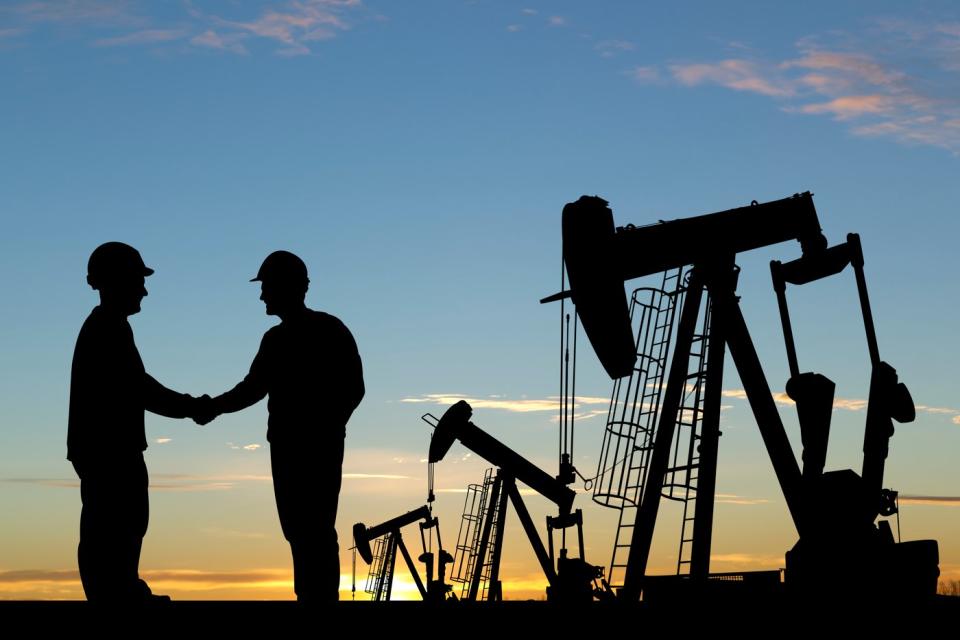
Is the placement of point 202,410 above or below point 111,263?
below

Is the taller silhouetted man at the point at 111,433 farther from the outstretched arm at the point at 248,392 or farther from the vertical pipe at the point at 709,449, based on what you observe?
the vertical pipe at the point at 709,449

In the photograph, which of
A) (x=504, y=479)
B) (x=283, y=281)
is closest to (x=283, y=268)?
(x=283, y=281)

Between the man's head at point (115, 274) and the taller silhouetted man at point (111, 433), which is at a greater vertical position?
the man's head at point (115, 274)

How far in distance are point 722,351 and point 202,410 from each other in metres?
5.34

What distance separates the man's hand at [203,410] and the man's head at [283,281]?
1.41 metres

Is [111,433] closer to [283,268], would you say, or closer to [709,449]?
[283,268]

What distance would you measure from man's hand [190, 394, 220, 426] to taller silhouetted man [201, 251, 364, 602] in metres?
1.11

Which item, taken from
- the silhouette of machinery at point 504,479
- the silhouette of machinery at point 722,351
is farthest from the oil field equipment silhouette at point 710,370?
the silhouette of machinery at point 504,479

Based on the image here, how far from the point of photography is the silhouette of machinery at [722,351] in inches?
391

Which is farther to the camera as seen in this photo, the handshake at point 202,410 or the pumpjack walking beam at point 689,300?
the pumpjack walking beam at point 689,300

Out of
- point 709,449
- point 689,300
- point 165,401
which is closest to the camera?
point 165,401

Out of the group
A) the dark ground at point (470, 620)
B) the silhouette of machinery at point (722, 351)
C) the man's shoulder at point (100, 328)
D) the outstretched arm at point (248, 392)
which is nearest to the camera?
the dark ground at point (470, 620)

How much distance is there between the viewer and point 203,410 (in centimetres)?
782

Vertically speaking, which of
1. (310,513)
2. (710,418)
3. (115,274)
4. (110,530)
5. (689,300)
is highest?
(689,300)
